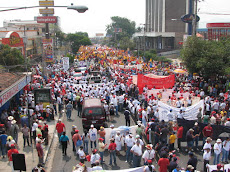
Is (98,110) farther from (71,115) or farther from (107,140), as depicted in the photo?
(71,115)

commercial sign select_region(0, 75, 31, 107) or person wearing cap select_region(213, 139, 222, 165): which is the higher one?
commercial sign select_region(0, 75, 31, 107)

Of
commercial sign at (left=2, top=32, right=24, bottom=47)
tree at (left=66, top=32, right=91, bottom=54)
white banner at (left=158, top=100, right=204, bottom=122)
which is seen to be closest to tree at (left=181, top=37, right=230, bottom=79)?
white banner at (left=158, top=100, right=204, bottom=122)

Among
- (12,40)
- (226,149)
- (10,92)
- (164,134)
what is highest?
(12,40)

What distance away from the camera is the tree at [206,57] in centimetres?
2400

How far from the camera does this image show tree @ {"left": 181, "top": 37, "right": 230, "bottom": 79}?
2400 cm

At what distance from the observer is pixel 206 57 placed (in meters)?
24.4

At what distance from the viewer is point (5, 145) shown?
458 inches

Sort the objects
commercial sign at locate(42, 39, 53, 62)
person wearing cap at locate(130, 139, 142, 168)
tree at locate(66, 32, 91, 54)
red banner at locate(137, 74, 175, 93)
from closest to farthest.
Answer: person wearing cap at locate(130, 139, 142, 168) < red banner at locate(137, 74, 175, 93) < commercial sign at locate(42, 39, 53, 62) < tree at locate(66, 32, 91, 54)

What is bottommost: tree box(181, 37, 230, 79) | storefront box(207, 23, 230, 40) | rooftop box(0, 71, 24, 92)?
rooftop box(0, 71, 24, 92)

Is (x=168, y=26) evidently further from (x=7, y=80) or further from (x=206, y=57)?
(x=7, y=80)

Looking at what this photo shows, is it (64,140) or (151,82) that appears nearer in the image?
(64,140)

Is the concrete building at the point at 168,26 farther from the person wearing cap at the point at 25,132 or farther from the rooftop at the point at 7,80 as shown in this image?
the person wearing cap at the point at 25,132

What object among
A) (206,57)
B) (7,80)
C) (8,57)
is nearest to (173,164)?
(7,80)

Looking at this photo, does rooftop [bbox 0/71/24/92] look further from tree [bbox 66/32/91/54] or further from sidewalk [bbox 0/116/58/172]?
tree [bbox 66/32/91/54]
